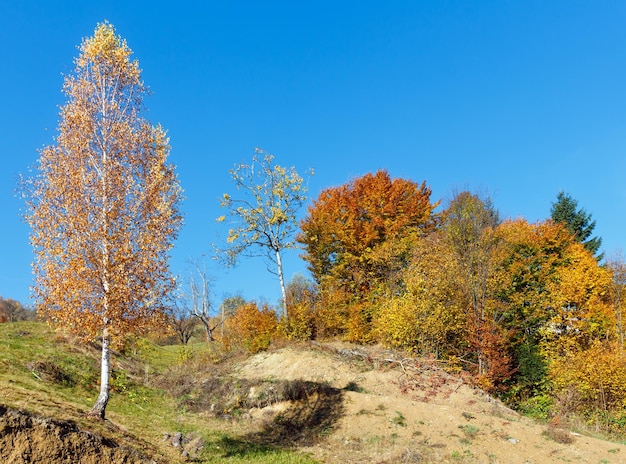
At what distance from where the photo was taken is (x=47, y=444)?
8.70 m

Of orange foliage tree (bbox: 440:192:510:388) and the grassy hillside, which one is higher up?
orange foliage tree (bbox: 440:192:510:388)

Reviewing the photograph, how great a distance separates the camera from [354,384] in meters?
24.5

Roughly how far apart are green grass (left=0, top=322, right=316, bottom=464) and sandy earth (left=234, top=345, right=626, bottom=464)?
10.1 feet

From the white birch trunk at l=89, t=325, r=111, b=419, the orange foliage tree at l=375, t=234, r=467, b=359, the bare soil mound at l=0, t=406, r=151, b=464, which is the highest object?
the orange foliage tree at l=375, t=234, r=467, b=359

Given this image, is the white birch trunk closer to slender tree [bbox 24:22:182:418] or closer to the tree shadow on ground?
slender tree [bbox 24:22:182:418]

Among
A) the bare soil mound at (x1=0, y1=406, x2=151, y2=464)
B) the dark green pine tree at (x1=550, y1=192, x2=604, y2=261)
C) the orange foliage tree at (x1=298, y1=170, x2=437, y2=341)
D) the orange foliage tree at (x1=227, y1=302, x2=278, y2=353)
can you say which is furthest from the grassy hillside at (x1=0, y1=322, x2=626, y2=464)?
the dark green pine tree at (x1=550, y1=192, x2=604, y2=261)

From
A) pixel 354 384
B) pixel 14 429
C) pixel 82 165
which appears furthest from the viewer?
pixel 354 384

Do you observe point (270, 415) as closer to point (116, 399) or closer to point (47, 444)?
point (116, 399)

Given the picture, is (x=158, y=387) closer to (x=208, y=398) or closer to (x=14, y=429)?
(x=208, y=398)

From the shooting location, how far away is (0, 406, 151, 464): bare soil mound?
834cm

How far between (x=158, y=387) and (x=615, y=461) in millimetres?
23972

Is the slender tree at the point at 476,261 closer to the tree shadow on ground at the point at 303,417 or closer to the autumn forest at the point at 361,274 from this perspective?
the autumn forest at the point at 361,274


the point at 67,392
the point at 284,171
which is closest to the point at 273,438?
the point at 67,392

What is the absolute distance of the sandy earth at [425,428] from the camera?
52.2 feet
